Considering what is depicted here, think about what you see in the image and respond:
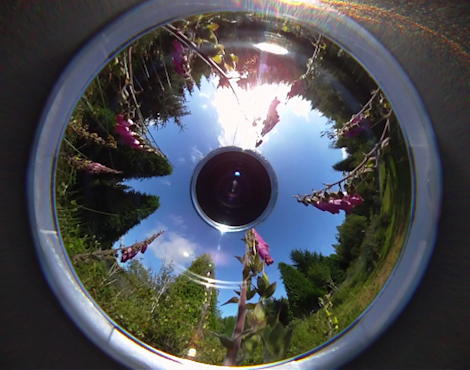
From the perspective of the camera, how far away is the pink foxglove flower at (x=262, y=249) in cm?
56

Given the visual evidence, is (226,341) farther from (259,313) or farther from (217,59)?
(217,59)

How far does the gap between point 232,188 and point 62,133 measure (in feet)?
0.95

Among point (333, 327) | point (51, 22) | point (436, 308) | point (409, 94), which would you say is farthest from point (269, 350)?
point (51, 22)

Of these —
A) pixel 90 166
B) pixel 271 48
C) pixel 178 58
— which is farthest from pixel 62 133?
pixel 271 48

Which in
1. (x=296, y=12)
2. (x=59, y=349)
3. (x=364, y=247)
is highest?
(x=296, y=12)

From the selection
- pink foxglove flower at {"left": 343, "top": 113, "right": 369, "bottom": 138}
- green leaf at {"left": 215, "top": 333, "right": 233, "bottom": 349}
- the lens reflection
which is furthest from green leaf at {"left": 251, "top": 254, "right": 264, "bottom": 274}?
pink foxglove flower at {"left": 343, "top": 113, "right": 369, "bottom": 138}

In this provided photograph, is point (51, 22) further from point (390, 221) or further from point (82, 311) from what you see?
point (390, 221)

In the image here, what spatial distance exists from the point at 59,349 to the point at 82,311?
0.05 m

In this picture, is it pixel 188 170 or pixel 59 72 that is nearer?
pixel 59 72

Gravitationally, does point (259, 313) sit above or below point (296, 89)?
below

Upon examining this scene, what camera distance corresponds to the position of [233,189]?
614 mm

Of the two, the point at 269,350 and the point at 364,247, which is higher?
the point at 364,247

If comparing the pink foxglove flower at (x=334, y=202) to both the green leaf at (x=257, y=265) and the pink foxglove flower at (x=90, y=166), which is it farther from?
the pink foxglove flower at (x=90, y=166)

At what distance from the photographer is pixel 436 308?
399 millimetres
